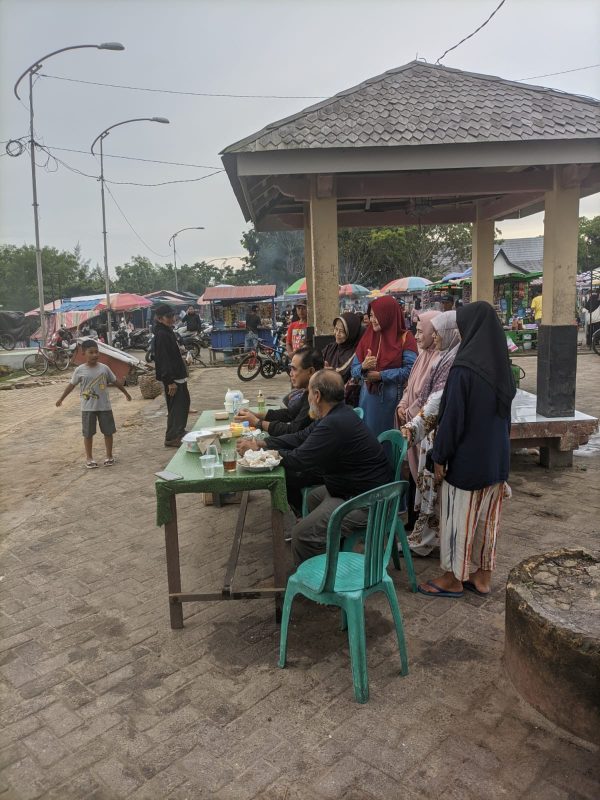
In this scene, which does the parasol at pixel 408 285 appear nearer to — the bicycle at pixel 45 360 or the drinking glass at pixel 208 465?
the bicycle at pixel 45 360

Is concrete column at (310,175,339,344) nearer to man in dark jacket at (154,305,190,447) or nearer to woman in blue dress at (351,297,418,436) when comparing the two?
woman in blue dress at (351,297,418,436)

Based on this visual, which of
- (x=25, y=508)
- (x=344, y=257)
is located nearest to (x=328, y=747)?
(x=25, y=508)

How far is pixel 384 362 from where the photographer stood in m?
4.77

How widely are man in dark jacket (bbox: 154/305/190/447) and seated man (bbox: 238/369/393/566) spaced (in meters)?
3.93

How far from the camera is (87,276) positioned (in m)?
50.5

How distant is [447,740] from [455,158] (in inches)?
215

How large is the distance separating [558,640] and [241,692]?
4.76 feet

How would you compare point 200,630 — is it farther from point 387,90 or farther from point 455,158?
point 387,90

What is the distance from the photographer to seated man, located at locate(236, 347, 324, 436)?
14.2ft

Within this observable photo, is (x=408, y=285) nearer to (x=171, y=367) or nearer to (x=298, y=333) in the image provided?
(x=298, y=333)

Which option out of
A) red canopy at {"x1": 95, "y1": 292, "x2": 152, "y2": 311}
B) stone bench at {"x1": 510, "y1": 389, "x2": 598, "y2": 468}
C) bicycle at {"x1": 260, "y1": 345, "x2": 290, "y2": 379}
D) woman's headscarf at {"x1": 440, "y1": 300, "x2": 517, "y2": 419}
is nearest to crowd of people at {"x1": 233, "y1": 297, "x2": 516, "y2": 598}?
woman's headscarf at {"x1": 440, "y1": 300, "x2": 517, "y2": 419}

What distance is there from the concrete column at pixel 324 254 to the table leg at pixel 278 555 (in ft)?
11.9

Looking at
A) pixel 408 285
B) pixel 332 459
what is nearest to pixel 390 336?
pixel 332 459

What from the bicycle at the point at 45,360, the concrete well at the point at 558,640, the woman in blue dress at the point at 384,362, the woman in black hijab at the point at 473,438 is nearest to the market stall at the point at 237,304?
the bicycle at the point at 45,360
